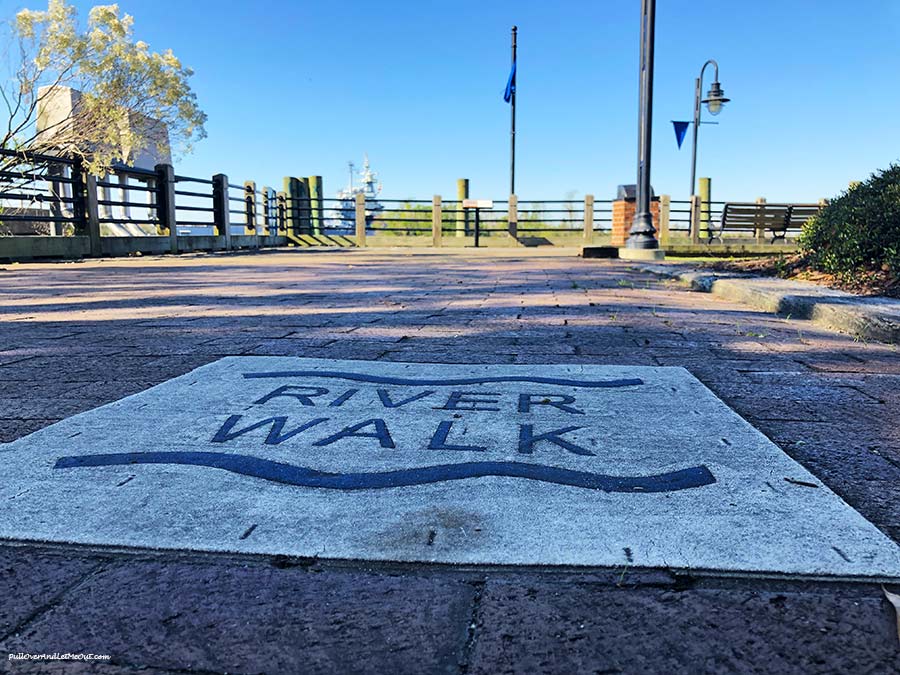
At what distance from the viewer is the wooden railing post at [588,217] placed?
2380 centimetres

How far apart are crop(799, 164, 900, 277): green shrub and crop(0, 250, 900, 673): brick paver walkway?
2387mm

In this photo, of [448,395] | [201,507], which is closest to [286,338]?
[448,395]

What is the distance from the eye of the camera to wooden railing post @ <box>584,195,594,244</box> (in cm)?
2380

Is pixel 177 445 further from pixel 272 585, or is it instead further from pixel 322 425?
pixel 272 585

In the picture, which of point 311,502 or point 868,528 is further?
point 311,502

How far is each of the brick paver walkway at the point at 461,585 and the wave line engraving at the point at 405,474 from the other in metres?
0.38

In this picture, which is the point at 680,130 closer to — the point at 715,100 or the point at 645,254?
the point at 715,100

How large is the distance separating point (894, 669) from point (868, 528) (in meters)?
0.49

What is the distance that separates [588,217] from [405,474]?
2315 cm

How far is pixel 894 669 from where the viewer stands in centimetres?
102

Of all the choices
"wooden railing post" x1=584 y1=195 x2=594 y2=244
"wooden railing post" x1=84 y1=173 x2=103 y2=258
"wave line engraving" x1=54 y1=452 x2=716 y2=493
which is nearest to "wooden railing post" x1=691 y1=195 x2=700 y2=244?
"wooden railing post" x1=584 y1=195 x2=594 y2=244

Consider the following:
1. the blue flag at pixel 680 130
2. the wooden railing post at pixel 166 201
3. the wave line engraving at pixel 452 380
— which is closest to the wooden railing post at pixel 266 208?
the wooden railing post at pixel 166 201

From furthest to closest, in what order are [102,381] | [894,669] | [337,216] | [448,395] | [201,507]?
1. [337,216]
2. [102,381]
3. [448,395]
4. [201,507]
5. [894,669]

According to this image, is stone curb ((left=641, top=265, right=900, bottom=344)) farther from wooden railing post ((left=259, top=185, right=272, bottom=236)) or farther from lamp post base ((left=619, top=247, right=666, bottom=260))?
wooden railing post ((left=259, top=185, right=272, bottom=236))
